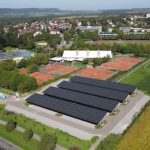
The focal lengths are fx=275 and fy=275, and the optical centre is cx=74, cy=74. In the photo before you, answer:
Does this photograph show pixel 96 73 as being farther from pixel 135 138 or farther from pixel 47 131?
pixel 135 138

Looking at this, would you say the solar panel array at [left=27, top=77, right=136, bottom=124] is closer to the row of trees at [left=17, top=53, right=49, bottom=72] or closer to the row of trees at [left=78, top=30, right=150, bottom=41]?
the row of trees at [left=17, top=53, right=49, bottom=72]

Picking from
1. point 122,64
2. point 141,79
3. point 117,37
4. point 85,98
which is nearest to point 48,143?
point 85,98

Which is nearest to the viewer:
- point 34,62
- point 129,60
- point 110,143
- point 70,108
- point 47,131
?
point 110,143

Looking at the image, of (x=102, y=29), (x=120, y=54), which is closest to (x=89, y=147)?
(x=120, y=54)

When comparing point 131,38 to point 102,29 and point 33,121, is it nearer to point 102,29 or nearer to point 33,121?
point 102,29

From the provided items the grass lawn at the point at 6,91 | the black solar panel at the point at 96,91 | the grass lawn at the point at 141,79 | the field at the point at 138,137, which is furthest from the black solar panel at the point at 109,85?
the grass lawn at the point at 6,91

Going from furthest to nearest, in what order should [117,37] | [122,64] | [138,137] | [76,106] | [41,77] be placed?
[117,37] < [122,64] < [41,77] < [76,106] < [138,137]

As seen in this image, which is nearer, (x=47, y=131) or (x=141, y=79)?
(x=47, y=131)
